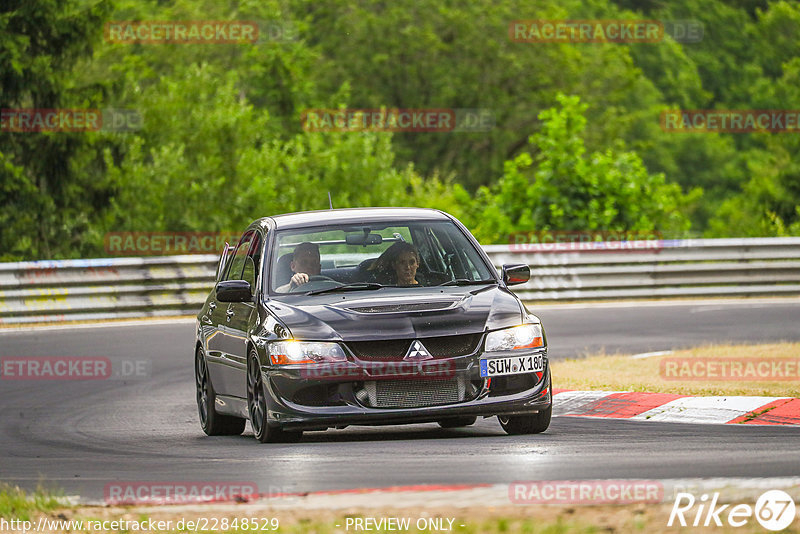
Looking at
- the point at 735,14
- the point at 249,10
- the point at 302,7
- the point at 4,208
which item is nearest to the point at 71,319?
the point at 4,208

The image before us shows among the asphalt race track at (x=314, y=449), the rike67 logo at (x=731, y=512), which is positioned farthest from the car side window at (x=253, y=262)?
the rike67 logo at (x=731, y=512)

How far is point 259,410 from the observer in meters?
9.89

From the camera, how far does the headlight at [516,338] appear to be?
9469 millimetres

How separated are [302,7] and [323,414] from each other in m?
60.2

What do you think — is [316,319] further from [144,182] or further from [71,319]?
[144,182]

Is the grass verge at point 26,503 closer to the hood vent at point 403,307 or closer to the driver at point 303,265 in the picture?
the hood vent at point 403,307

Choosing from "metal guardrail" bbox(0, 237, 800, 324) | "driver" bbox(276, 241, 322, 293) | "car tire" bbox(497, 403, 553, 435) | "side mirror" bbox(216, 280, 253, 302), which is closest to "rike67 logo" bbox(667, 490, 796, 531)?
"car tire" bbox(497, 403, 553, 435)

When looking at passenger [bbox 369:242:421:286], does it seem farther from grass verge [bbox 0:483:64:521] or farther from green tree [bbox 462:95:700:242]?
green tree [bbox 462:95:700:242]

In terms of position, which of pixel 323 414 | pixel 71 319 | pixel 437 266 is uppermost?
pixel 437 266

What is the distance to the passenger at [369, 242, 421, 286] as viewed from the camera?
10453 millimetres

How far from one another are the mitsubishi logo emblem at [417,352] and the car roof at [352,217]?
72.4 inches

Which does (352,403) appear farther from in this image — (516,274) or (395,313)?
(516,274)

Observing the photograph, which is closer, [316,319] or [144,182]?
[316,319]

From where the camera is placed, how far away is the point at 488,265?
35.0 feet
